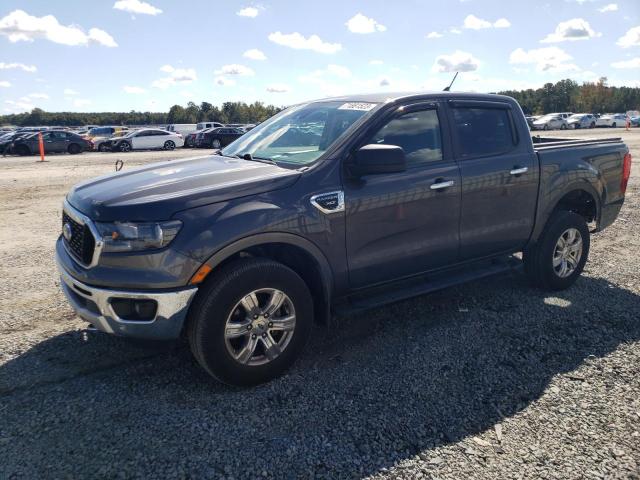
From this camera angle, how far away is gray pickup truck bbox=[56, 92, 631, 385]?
120 inches

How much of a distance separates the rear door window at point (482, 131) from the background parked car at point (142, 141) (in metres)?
27.2

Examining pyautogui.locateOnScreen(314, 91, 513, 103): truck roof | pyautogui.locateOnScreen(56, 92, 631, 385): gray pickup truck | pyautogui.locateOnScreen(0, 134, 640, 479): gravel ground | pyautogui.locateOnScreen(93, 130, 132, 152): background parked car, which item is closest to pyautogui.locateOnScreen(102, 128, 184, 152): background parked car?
pyautogui.locateOnScreen(93, 130, 132, 152): background parked car

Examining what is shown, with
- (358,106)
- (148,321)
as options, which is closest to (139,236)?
(148,321)

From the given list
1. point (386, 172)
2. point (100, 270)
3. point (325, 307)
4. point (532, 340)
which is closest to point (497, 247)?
point (532, 340)

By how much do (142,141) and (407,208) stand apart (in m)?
27.8

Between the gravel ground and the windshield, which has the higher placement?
the windshield

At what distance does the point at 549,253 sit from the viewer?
4.91 m

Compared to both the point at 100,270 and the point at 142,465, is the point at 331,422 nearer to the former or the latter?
the point at 142,465

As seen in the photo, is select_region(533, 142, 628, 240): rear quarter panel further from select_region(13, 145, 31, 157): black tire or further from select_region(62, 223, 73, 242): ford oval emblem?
select_region(13, 145, 31, 157): black tire

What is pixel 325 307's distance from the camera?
3613 millimetres

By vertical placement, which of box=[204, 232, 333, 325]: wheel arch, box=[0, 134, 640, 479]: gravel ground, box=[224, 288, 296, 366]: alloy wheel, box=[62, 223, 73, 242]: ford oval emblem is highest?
box=[62, 223, 73, 242]: ford oval emblem

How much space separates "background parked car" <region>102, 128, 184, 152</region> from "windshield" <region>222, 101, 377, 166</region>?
2631 cm

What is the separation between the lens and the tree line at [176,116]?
94.6 m

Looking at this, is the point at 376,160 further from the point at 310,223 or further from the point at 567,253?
the point at 567,253
